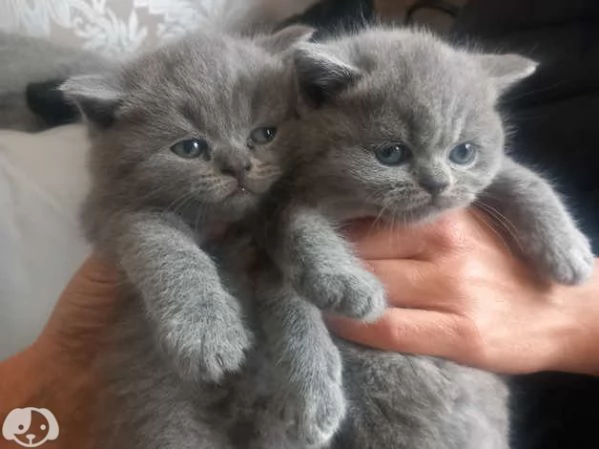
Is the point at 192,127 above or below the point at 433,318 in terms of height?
above

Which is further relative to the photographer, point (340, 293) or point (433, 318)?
point (433, 318)

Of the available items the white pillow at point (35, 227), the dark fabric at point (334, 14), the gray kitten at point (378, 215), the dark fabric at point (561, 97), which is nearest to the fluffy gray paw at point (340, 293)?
the gray kitten at point (378, 215)

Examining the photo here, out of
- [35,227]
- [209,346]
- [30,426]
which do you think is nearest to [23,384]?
[30,426]

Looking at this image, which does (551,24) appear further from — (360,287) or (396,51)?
(360,287)

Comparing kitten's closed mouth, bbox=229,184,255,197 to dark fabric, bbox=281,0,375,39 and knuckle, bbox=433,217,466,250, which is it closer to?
knuckle, bbox=433,217,466,250

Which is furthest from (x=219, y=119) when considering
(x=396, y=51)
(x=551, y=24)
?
(x=551, y=24)

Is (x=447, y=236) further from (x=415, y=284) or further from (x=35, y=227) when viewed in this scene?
(x=35, y=227)
